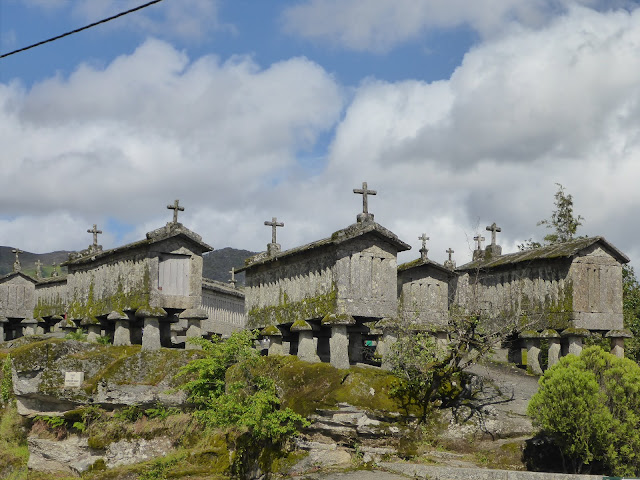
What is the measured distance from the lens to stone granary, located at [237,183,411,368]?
2166cm

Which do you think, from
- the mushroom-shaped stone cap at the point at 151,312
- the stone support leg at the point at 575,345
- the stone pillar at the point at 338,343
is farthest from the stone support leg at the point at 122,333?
the stone support leg at the point at 575,345

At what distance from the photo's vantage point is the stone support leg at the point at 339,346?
70.6 ft

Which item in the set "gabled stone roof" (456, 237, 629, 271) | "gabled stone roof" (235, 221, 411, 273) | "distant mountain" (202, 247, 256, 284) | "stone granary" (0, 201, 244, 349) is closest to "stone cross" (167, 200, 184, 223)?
"stone granary" (0, 201, 244, 349)

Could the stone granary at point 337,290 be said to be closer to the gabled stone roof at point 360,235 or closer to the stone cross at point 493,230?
the gabled stone roof at point 360,235

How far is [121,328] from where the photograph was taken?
83.8ft

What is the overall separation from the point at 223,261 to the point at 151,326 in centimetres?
12451

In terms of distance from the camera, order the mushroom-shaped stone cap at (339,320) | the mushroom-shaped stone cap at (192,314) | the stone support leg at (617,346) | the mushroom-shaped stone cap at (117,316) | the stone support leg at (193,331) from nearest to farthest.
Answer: the mushroom-shaped stone cap at (339,320)
the mushroom-shaped stone cap at (192,314)
the stone support leg at (193,331)
the mushroom-shaped stone cap at (117,316)
the stone support leg at (617,346)

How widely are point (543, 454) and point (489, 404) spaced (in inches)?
80.1

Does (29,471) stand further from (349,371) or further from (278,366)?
(349,371)

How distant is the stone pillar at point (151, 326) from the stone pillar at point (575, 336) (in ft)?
41.1

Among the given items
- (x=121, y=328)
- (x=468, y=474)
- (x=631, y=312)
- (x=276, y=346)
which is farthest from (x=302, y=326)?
(x=631, y=312)

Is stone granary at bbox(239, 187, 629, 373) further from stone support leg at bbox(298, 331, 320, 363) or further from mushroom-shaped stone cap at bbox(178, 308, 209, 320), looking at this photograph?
mushroom-shaped stone cap at bbox(178, 308, 209, 320)

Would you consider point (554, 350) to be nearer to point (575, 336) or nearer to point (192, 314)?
point (575, 336)

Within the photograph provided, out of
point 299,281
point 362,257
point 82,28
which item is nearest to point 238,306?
point 299,281
